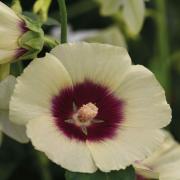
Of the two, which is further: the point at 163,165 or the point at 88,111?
the point at 163,165

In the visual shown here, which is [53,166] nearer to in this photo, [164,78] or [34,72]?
[164,78]

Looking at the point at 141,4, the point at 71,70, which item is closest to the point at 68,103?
the point at 71,70

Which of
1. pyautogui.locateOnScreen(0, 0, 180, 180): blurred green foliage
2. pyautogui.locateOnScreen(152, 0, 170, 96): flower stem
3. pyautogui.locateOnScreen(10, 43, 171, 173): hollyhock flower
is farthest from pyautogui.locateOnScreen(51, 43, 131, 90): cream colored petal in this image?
pyautogui.locateOnScreen(152, 0, 170, 96): flower stem

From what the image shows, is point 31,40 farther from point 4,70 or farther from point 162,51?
point 162,51

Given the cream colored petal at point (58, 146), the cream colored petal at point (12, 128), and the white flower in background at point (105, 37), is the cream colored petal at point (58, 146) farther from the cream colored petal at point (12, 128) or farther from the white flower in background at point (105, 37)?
the white flower in background at point (105, 37)

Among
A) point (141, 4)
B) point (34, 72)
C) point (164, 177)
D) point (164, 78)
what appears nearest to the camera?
point (34, 72)

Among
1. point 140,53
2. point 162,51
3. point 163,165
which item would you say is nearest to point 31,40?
point 163,165
